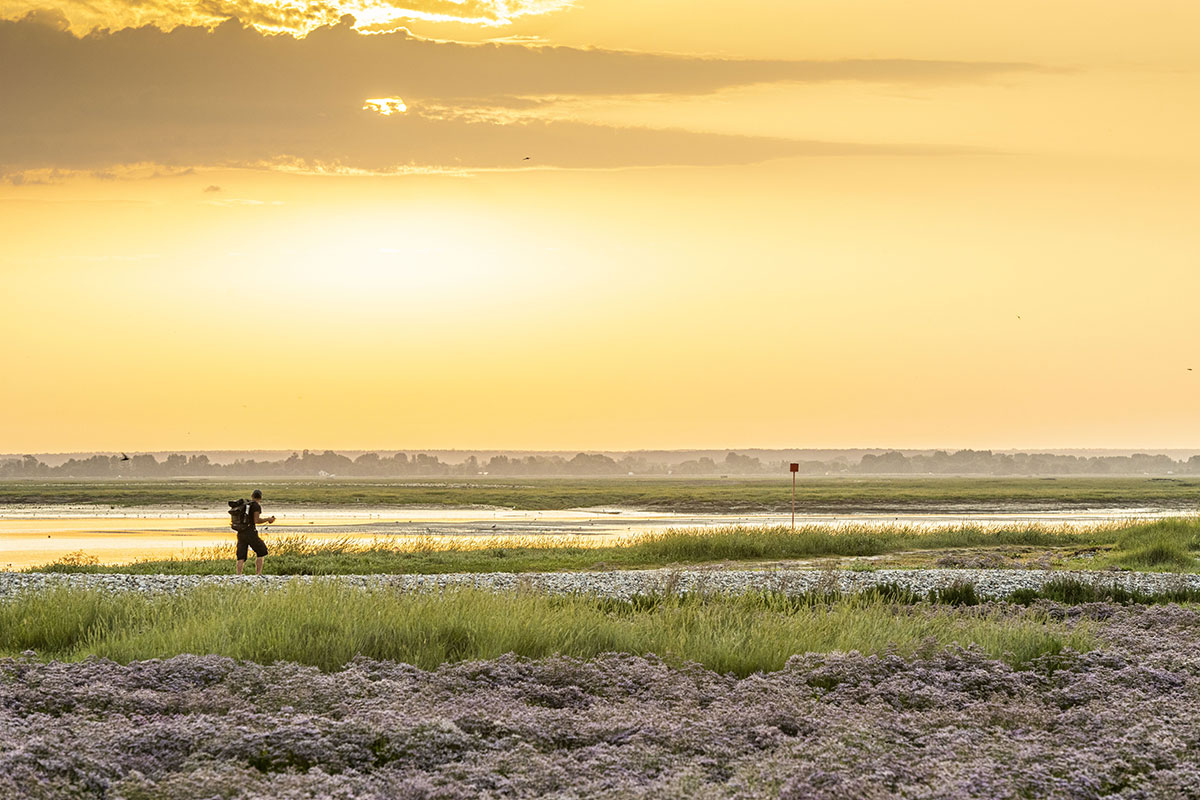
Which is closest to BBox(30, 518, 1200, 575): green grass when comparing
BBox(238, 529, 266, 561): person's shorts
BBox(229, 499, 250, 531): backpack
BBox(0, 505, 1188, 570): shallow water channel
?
BBox(0, 505, 1188, 570): shallow water channel

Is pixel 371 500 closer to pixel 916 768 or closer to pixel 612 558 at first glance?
pixel 612 558

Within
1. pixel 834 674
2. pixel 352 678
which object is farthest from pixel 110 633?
pixel 834 674

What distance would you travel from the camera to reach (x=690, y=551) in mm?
39938

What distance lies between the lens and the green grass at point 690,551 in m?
34.1

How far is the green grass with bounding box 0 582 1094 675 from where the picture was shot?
14156 millimetres

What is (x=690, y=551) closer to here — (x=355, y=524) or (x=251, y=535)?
(x=251, y=535)

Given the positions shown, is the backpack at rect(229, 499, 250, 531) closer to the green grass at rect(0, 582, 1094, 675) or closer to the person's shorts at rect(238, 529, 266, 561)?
the person's shorts at rect(238, 529, 266, 561)

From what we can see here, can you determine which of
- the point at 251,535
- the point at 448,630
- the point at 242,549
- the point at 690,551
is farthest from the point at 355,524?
the point at 448,630

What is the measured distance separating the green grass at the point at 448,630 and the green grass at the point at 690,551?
15211mm

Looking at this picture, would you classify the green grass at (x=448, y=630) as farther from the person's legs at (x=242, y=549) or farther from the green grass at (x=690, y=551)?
the green grass at (x=690, y=551)

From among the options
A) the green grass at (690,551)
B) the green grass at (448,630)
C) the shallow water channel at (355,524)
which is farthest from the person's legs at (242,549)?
the shallow water channel at (355,524)

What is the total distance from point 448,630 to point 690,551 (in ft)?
84.1

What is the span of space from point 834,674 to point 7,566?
31927mm

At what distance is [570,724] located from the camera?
35.1ft
